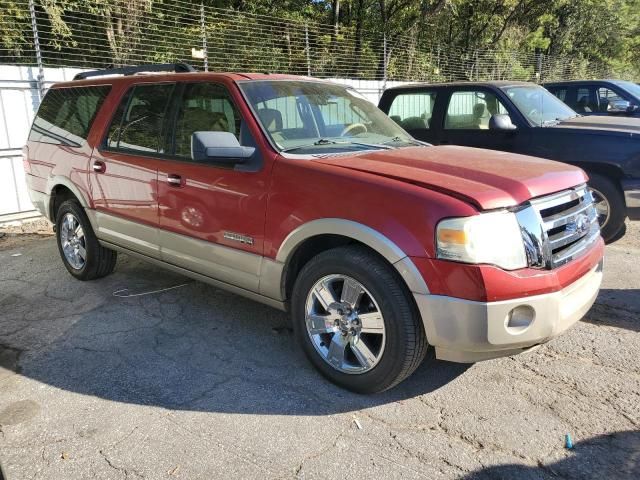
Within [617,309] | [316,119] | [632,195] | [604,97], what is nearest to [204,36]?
[604,97]

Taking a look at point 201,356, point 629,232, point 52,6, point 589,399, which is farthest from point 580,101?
point 52,6

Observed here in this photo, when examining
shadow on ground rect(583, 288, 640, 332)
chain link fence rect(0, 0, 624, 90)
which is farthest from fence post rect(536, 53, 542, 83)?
shadow on ground rect(583, 288, 640, 332)

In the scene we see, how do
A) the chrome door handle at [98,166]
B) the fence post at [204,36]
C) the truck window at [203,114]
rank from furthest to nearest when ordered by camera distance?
the fence post at [204,36], the chrome door handle at [98,166], the truck window at [203,114]

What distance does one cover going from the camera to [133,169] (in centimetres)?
430

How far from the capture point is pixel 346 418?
295 cm

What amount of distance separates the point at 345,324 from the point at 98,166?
279cm

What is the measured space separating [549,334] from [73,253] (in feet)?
14.6

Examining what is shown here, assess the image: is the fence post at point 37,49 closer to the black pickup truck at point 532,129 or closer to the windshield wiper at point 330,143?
the black pickup truck at point 532,129

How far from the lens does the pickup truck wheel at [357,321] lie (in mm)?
2854

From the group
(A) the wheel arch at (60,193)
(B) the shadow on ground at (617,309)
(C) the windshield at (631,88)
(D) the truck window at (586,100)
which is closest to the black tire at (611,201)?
(B) the shadow on ground at (617,309)

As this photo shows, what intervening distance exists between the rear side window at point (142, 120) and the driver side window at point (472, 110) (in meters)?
4.15

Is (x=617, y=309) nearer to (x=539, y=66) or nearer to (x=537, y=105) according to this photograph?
(x=537, y=105)

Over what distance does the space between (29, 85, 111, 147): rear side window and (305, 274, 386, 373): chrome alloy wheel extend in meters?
2.94

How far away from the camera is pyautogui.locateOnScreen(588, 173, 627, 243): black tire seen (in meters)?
5.90
